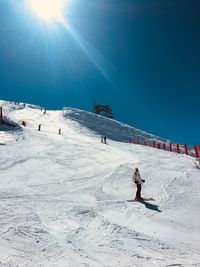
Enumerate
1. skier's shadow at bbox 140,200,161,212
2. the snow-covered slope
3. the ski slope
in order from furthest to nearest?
the snow-covered slope
skier's shadow at bbox 140,200,161,212
the ski slope

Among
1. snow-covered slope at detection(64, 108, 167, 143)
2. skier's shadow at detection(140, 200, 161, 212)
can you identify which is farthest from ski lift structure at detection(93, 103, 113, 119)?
skier's shadow at detection(140, 200, 161, 212)

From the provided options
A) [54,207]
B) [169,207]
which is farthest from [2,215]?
[169,207]

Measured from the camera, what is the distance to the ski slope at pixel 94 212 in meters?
8.40

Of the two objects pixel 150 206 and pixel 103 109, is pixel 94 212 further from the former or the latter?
pixel 103 109

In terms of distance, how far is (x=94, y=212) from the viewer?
40.5 feet

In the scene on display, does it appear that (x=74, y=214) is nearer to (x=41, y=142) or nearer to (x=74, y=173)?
(x=74, y=173)

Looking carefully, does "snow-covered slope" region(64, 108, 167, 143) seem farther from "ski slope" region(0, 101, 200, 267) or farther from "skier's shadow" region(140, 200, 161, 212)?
"skier's shadow" region(140, 200, 161, 212)

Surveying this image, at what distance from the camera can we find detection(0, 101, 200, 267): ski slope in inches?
331

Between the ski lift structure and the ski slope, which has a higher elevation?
the ski lift structure

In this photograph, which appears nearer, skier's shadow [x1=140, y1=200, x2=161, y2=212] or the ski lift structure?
skier's shadow [x1=140, y1=200, x2=161, y2=212]

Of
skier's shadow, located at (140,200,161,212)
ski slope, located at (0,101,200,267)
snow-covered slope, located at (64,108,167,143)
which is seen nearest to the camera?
ski slope, located at (0,101,200,267)

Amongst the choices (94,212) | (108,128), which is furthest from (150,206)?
(108,128)

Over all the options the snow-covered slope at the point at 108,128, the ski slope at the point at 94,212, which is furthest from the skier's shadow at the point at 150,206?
the snow-covered slope at the point at 108,128

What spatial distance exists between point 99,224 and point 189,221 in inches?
135
